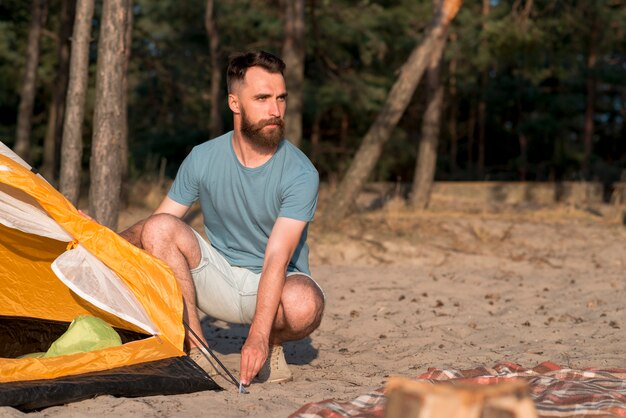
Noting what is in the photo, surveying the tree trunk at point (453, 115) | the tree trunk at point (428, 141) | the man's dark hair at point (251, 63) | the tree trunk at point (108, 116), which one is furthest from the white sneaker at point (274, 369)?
the tree trunk at point (453, 115)

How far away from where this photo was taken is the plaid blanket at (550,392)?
9.82ft

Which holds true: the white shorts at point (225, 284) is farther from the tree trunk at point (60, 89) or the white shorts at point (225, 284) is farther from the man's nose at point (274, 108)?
the tree trunk at point (60, 89)

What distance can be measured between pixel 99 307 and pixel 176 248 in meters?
0.45

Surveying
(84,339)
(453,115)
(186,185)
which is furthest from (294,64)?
(453,115)

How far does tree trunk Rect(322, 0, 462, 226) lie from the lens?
9742mm

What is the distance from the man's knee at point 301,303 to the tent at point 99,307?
1.46ft

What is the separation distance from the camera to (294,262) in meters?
4.08

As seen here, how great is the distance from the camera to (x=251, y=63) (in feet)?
12.5

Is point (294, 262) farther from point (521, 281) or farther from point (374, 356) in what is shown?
point (521, 281)

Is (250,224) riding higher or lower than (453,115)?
lower

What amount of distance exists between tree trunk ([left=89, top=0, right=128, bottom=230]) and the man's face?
10.8ft

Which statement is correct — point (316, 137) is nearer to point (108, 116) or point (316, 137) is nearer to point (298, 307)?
point (108, 116)

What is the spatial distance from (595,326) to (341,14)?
13498 millimetres

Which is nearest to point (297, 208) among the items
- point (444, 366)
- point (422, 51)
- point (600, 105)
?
point (444, 366)
